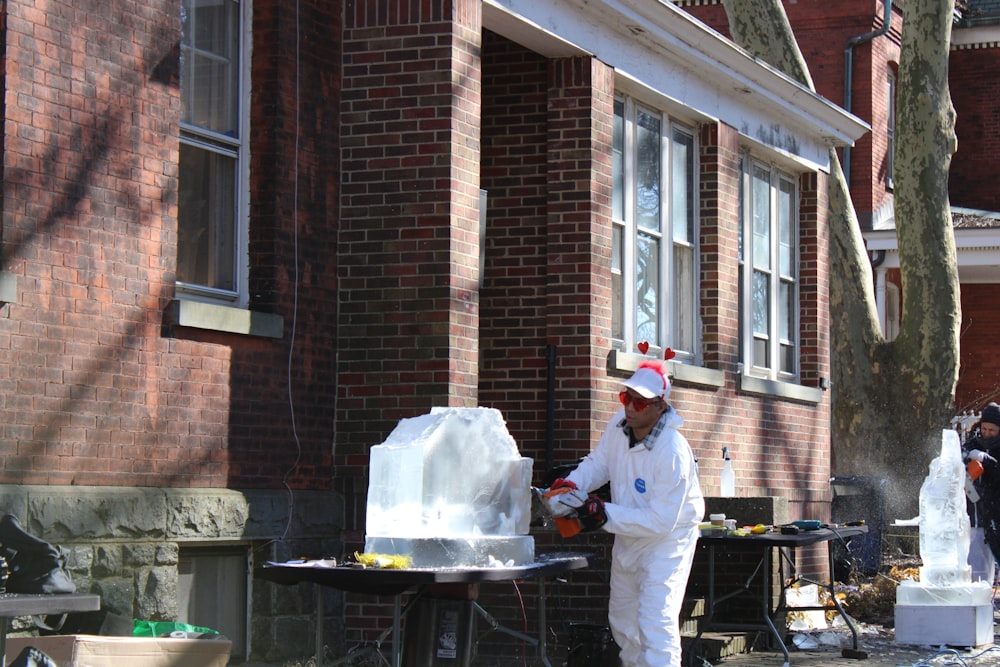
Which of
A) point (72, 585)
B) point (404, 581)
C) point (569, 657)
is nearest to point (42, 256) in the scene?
point (72, 585)

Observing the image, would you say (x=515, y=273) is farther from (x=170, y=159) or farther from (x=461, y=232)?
(x=170, y=159)

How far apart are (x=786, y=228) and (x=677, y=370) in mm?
3973

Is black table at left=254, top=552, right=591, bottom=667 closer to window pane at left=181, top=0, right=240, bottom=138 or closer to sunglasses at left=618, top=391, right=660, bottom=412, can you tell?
sunglasses at left=618, top=391, right=660, bottom=412

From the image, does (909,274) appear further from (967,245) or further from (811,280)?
(967,245)

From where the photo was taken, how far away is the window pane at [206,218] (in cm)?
959

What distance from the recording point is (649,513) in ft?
27.7

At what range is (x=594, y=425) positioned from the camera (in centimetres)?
1205

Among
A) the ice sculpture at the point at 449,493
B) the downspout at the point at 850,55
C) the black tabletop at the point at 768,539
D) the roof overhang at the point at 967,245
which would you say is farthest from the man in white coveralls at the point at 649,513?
the downspout at the point at 850,55

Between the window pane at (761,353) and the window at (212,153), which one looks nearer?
the window at (212,153)

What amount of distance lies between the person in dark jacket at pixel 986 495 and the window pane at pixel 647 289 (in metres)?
3.37

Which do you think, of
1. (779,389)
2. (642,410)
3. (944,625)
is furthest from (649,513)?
(779,389)

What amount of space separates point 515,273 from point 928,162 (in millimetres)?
10549

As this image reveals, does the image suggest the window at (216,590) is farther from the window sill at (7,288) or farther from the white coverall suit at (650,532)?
the white coverall suit at (650,532)

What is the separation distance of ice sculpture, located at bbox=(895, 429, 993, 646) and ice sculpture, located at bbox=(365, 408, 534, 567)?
5788 mm
